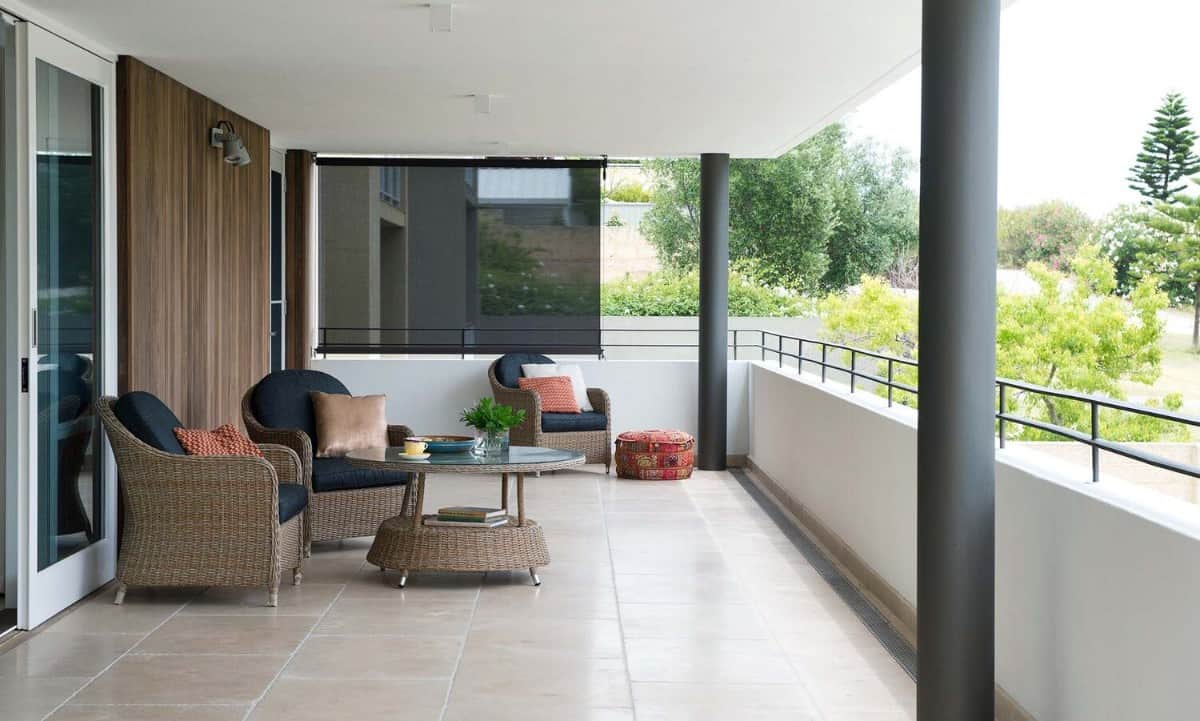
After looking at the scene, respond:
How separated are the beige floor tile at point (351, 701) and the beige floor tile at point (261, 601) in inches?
43.1

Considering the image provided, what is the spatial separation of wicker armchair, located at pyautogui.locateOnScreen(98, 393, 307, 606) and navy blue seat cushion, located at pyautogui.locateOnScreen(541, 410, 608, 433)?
435 cm

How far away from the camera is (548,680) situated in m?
4.46

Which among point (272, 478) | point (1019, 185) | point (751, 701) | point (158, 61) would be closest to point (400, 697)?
point (751, 701)

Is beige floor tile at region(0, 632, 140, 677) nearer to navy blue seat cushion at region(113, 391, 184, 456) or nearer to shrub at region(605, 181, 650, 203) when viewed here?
navy blue seat cushion at region(113, 391, 184, 456)

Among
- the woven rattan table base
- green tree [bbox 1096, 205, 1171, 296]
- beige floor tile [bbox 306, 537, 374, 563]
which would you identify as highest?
green tree [bbox 1096, 205, 1171, 296]

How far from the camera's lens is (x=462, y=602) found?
5.66 meters

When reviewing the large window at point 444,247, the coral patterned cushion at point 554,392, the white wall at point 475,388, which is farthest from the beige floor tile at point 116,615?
the large window at point 444,247

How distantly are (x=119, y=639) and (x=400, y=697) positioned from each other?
4.61 ft

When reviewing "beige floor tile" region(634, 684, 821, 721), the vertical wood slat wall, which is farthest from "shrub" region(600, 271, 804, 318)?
"beige floor tile" region(634, 684, 821, 721)

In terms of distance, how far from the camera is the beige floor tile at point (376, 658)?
14.8ft

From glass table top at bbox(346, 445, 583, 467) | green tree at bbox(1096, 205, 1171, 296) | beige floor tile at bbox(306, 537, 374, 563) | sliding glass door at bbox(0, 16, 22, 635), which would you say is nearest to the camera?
sliding glass door at bbox(0, 16, 22, 635)

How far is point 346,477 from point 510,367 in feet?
12.4

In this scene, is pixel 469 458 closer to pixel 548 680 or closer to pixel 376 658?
pixel 376 658

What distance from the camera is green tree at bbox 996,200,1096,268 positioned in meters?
27.2
